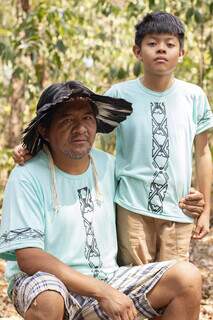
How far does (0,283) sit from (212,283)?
1.45m

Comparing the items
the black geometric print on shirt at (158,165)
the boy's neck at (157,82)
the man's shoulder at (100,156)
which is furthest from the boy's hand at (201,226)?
the boy's neck at (157,82)

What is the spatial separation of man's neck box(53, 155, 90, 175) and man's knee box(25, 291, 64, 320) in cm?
57

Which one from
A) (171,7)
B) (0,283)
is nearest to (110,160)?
(0,283)

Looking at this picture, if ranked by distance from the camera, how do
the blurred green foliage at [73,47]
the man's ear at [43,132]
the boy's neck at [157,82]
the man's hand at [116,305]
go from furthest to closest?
the blurred green foliage at [73,47]
the boy's neck at [157,82]
the man's ear at [43,132]
the man's hand at [116,305]

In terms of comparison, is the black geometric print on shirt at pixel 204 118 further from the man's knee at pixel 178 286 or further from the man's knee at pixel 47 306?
the man's knee at pixel 47 306

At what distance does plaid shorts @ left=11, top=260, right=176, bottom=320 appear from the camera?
2887mm

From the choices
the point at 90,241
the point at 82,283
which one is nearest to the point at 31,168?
the point at 90,241

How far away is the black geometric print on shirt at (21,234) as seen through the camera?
297 centimetres

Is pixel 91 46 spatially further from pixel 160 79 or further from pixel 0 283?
pixel 160 79

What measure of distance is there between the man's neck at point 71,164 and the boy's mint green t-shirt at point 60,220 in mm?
24

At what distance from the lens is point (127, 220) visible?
3.32 m

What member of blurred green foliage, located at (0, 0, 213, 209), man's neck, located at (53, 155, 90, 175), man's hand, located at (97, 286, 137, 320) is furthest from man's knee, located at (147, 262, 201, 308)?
blurred green foliage, located at (0, 0, 213, 209)

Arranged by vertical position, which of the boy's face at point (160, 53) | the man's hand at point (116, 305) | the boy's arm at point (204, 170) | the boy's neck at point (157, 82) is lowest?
the man's hand at point (116, 305)

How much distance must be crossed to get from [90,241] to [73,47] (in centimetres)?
516
